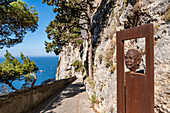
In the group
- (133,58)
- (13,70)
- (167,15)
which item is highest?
(167,15)

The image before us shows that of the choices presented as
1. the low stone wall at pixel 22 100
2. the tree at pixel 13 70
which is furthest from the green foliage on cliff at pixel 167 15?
the tree at pixel 13 70

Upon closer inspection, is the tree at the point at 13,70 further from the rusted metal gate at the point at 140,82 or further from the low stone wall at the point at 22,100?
the rusted metal gate at the point at 140,82

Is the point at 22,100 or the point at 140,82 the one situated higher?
the point at 140,82

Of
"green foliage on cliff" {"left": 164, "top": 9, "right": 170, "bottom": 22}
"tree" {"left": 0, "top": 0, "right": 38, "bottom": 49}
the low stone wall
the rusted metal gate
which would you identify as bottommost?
the low stone wall

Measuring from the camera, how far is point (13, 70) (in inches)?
544

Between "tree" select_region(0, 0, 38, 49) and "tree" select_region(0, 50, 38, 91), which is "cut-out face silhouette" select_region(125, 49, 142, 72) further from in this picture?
"tree" select_region(0, 50, 38, 91)

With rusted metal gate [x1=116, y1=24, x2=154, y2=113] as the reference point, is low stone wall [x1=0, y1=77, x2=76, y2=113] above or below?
below

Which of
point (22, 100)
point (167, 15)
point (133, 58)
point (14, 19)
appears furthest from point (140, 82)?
point (14, 19)

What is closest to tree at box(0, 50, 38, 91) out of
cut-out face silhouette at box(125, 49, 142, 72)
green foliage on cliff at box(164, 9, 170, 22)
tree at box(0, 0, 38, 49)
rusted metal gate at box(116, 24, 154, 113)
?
tree at box(0, 0, 38, 49)

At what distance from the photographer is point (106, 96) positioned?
563 cm

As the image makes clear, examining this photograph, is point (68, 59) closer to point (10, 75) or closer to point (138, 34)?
point (10, 75)

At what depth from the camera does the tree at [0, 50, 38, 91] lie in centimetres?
1329

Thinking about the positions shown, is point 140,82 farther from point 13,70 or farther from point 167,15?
point 13,70

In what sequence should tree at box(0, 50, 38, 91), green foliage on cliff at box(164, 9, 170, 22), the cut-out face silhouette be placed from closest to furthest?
1. the cut-out face silhouette
2. green foliage on cliff at box(164, 9, 170, 22)
3. tree at box(0, 50, 38, 91)
